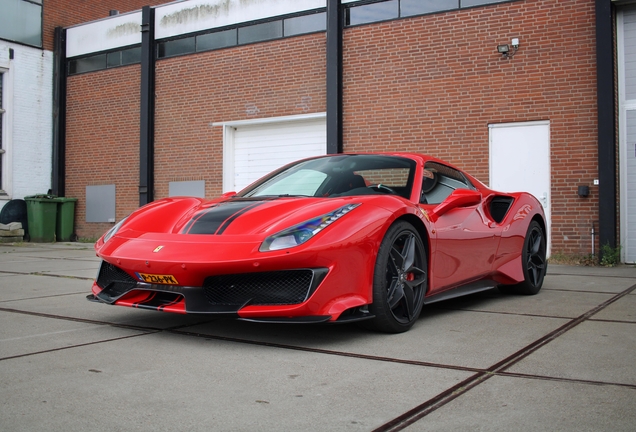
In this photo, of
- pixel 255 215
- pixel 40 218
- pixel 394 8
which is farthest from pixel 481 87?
pixel 40 218

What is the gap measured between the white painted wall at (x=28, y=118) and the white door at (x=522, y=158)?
11.4 meters

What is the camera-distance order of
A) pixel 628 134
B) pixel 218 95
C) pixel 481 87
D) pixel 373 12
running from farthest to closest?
pixel 218 95
pixel 373 12
pixel 481 87
pixel 628 134

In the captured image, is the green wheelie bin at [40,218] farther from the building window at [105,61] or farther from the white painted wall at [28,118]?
the building window at [105,61]

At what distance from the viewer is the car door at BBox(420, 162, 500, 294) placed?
4.41 meters

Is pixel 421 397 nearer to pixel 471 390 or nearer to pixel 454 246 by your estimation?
pixel 471 390

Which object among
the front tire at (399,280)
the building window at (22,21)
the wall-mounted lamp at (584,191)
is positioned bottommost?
the front tire at (399,280)

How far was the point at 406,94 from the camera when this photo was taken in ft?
38.9

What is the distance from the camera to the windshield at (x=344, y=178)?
15.0ft

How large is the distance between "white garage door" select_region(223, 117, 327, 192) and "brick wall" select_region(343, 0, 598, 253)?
2.90 feet

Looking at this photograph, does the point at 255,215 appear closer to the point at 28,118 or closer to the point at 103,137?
the point at 103,137

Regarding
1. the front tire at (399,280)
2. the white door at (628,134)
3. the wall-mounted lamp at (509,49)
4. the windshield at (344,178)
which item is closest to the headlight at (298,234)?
the front tire at (399,280)

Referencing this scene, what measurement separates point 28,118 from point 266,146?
267 inches

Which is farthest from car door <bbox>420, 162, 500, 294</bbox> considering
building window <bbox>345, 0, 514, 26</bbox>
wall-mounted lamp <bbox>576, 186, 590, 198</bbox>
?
building window <bbox>345, 0, 514, 26</bbox>

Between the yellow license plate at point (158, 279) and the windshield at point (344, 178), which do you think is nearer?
the yellow license plate at point (158, 279)
